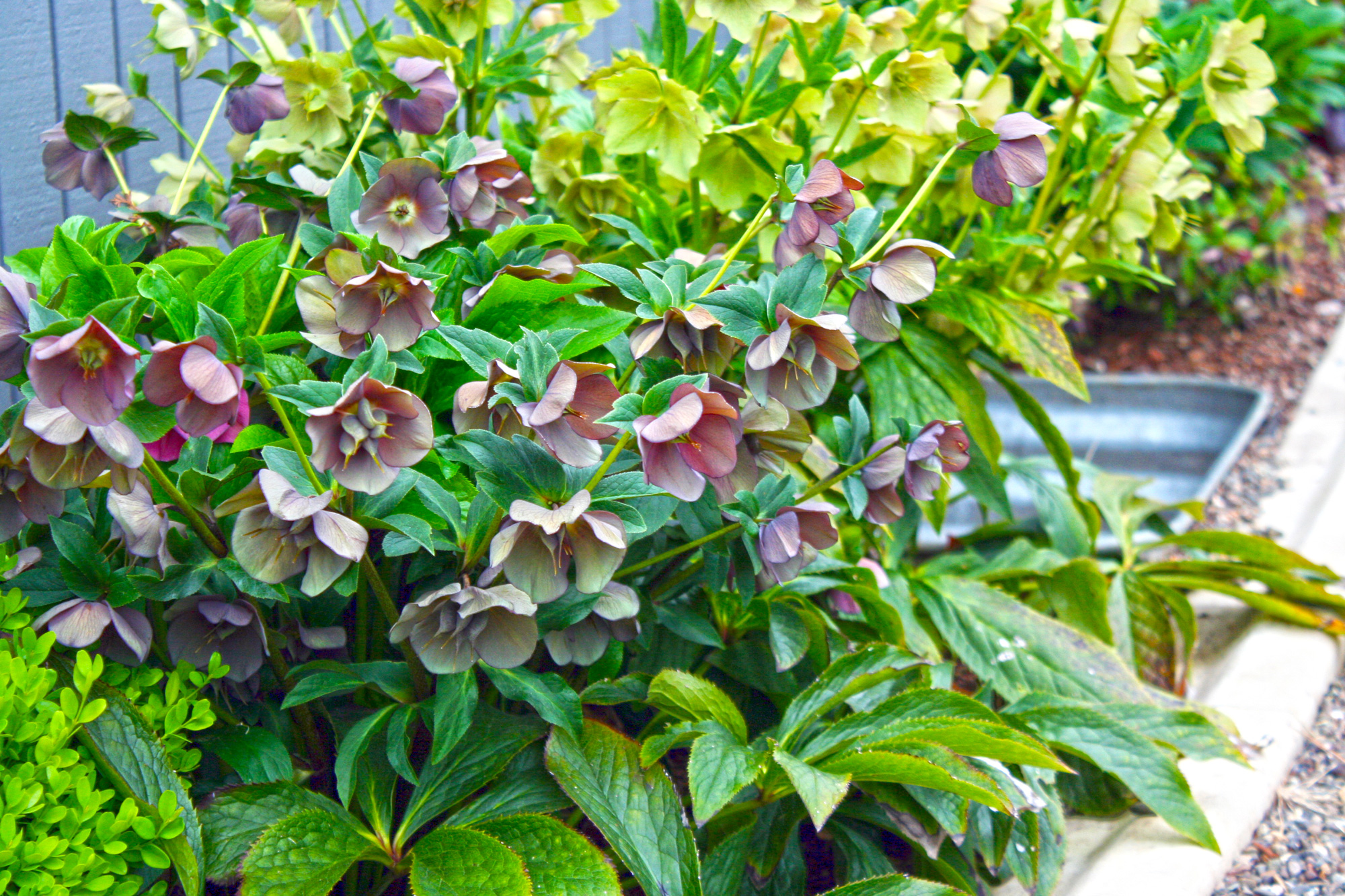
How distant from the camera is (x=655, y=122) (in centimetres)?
114

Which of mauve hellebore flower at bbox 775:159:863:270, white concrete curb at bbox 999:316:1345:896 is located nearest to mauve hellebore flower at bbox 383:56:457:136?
mauve hellebore flower at bbox 775:159:863:270

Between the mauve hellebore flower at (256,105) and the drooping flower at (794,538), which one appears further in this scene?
the mauve hellebore flower at (256,105)

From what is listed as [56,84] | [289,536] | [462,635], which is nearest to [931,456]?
[462,635]

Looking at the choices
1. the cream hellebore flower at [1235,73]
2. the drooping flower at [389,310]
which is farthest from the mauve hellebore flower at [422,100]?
the cream hellebore flower at [1235,73]

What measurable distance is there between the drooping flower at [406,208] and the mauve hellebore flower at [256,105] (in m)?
0.26

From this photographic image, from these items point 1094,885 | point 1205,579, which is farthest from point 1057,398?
point 1094,885

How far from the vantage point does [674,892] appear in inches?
34.6

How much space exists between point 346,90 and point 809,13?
0.52m

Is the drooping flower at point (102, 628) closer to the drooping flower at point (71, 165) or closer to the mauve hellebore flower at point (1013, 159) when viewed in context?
the drooping flower at point (71, 165)

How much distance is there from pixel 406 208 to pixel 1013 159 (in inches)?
21.9

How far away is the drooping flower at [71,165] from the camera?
3.70ft

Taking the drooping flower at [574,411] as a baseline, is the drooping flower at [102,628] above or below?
below

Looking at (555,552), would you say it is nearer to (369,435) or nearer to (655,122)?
(369,435)

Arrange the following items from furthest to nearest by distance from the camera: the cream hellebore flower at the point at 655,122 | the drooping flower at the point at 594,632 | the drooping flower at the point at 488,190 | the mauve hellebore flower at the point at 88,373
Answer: the cream hellebore flower at the point at 655,122 < the drooping flower at the point at 488,190 < the drooping flower at the point at 594,632 < the mauve hellebore flower at the point at 88,373
